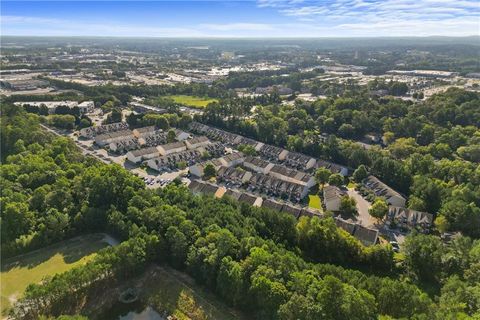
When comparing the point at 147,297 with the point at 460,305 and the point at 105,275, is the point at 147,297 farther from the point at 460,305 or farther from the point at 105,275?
the point at 460,305

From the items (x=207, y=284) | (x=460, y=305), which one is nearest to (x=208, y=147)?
(x=207, y=284)

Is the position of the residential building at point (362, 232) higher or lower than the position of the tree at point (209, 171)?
lower

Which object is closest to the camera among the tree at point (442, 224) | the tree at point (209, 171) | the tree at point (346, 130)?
the tree at point (442, 224)

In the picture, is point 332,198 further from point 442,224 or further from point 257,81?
point 257,81

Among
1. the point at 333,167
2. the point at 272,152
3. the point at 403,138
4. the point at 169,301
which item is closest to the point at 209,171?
the point at 272,152

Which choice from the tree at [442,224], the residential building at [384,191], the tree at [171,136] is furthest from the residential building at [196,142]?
the tree at [442,224]

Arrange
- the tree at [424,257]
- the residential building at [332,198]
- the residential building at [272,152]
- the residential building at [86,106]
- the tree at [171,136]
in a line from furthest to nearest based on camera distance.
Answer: the residential building at [86,106]
the tree at [171,136]
the residential building at [272,152]
the residential building at [332,198]
the tree at [424,257]

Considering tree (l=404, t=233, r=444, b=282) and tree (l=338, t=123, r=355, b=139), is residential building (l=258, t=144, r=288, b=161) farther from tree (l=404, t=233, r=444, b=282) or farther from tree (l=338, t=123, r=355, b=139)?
tree (l=404, t=233, r=444, b=282)

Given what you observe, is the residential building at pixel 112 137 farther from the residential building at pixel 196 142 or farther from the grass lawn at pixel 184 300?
the grass lawn at pixel 184 300
